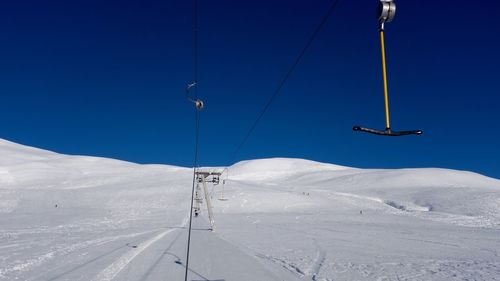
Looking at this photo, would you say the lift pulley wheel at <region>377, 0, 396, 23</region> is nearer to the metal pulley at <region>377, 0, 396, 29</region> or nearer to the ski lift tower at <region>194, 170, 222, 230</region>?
the metal pulley at <region>377, 0, 396, 29</region>

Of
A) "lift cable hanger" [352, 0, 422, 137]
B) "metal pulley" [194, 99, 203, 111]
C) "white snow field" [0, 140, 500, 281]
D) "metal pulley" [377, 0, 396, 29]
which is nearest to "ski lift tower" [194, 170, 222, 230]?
"white snow field" [0, 140, 500, 281]

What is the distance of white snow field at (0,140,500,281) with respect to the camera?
1021 centimetres

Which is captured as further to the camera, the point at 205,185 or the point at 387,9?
the point at 205,185

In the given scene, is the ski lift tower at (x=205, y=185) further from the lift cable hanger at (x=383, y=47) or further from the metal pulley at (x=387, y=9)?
the metal pulley at (x=387, y=9)

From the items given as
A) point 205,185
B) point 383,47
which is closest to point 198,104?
point 383,47

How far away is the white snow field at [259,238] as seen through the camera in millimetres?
10211

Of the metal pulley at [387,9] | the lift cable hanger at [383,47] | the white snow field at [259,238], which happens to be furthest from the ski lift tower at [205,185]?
the metal pulley at [387,9]

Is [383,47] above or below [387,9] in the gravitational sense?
below

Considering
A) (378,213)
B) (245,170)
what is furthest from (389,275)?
(245,170)

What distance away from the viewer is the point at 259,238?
18.2 m

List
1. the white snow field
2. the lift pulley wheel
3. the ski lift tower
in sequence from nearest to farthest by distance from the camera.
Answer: the lift pulley wheel, the white snow field, the ski lift tower

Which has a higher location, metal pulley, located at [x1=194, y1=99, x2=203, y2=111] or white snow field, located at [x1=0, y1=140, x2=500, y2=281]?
metal pulley, located at [x1=194, y1=99, x2=203, y2=111]

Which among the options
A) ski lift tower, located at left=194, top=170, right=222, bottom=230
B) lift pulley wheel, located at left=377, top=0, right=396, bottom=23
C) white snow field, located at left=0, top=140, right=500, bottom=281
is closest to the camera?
lift pulley wheel, located at left=377, top=0, right=396, bottom=23

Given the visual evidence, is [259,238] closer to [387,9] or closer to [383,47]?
[383,47]
